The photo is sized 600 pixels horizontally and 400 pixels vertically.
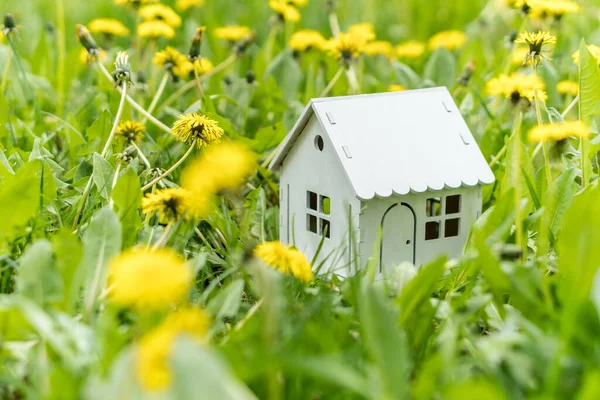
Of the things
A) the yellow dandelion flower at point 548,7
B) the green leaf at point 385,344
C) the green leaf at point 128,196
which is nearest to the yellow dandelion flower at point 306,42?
the yellow dandelion flower at point 548,7

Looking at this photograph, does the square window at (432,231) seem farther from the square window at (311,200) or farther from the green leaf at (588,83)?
the green leaf at (588,83)

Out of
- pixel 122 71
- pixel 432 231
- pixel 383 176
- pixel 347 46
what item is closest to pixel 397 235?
pixel 383 176

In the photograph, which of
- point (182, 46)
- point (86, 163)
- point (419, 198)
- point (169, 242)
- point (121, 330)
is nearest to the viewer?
point (121, 330)

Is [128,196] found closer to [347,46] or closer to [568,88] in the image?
[347,46]

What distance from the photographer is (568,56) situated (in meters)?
3.91

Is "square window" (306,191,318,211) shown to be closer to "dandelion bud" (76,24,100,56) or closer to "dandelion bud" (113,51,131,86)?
"dandelion bud" (113,51,131,86)

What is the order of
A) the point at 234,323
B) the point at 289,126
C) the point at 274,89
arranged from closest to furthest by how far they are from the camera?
the point at 234,323 → the point at 289,126 → the point at 274,89

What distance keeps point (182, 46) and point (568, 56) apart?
200 centimetres

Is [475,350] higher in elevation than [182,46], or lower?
lower

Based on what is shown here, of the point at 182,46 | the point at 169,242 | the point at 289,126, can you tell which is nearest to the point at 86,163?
the point at 169,242

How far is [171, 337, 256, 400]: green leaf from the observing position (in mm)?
1043

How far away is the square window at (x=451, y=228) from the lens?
222 centimetres

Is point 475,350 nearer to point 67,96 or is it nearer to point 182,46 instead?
point 67,96

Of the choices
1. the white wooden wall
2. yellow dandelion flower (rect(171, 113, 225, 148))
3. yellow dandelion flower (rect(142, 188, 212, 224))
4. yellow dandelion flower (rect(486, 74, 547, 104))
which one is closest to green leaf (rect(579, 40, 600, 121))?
yellow dandelion flower (rect(486, 74, 547, 104))
